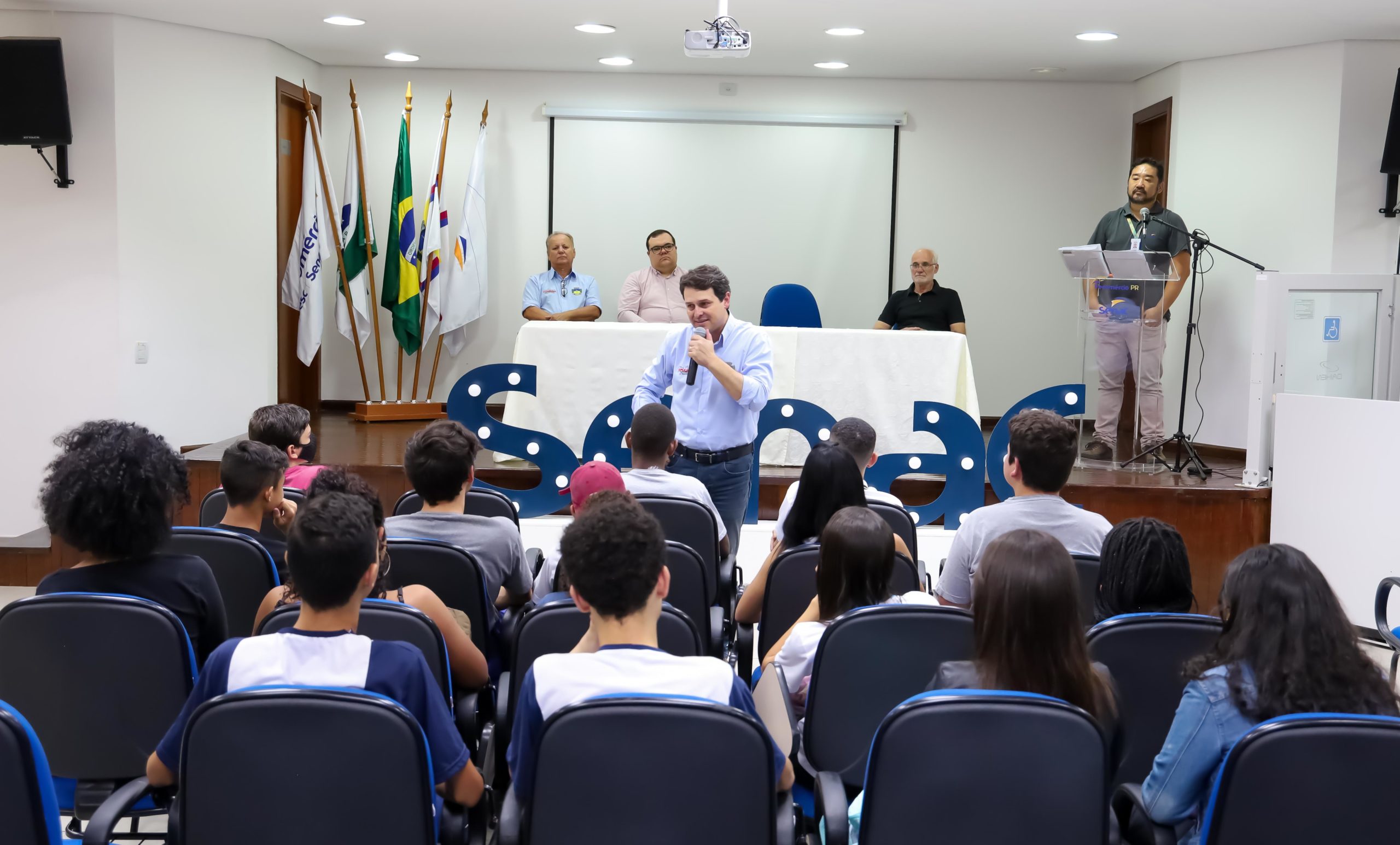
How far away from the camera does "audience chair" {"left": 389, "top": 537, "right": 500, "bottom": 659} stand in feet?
8.38

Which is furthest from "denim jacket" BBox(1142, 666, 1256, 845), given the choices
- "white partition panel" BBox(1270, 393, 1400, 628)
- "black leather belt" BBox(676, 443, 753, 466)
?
Result: "white partition panel" BBox(1270, 393, 1400, 628)

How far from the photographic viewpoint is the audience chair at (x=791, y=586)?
2768 millimetres

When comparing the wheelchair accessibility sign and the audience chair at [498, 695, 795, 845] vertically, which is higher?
the wheelchair accessibility sign

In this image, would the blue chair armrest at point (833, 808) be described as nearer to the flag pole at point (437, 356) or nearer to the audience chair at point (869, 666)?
the audience chair at point (869, 666)

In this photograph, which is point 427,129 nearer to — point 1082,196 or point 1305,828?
point 1082,196

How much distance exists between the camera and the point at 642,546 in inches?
72.7

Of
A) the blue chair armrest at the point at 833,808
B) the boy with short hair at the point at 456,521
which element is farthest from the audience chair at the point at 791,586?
the blue chair armrest at the point at 833,808

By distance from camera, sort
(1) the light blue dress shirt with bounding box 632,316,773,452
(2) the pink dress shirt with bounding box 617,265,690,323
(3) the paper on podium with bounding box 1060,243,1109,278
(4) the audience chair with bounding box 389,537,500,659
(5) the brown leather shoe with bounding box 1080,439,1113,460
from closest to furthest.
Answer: (4) the audience chair with bounding box 389,537,500,659 → (1) the light blue dress shirt with bounding box 632,316,773,452 → (3) the paper on podium with bounding box 1060,243,1109,278 → (5) the brown leather shoe with bounding box 1080,439,1113,460 → (2) the pink dress shirt with bounding box 617,265,690,323

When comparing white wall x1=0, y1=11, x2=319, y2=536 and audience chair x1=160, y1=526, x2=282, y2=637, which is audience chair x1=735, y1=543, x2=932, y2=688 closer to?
audience chair x1=160, y1=526, x2=282, y2=637

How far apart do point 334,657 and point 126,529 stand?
74 centimetres

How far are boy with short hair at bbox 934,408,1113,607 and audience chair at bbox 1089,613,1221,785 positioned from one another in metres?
0.64

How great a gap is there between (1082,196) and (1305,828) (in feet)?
24.3

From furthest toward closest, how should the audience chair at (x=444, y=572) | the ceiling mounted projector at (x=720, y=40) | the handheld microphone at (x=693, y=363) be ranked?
the ceiling mounted projector at (x=720, y=40)
the handheld microphone at (x=693, y=363)
the audience chair at (x=444, y=572)

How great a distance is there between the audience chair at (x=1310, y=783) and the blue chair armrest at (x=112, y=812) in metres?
1.69
